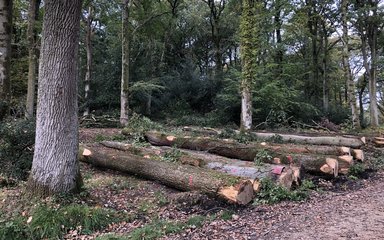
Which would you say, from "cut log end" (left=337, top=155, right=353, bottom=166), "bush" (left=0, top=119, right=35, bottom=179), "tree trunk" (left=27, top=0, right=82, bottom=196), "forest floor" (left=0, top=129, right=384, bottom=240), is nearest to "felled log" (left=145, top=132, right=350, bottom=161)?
"cut log end" (left=337, top=155, right=353, bottom=166)

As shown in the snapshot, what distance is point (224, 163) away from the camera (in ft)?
22.3

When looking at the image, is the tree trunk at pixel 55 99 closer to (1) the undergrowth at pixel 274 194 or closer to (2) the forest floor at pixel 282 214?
(2) the forest floor at pixel 282 214

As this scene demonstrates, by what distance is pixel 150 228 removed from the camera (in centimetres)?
412

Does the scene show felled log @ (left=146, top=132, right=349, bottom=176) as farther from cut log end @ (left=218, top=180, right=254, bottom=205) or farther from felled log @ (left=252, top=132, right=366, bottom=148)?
cut log end @ (left=218, top=180, right=254, bottom=205)

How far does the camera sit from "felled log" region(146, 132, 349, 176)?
682cm

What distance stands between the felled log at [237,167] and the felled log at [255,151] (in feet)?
1.79

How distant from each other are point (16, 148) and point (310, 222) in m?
5.85

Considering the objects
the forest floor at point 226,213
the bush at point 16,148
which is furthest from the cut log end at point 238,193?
the bush at point 16,148

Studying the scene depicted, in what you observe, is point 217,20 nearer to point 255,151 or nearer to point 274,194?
point 255,151

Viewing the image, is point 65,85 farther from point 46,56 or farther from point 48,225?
point 48,225

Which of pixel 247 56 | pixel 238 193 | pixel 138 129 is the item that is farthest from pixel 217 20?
pixel 238 193

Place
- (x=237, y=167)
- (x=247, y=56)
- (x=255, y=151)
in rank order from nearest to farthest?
(x=237, y=167) → (x=255, y=151) → (x=247, y=56)

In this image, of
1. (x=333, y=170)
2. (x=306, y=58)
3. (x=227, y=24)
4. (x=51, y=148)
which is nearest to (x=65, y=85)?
(x=51, y=148)

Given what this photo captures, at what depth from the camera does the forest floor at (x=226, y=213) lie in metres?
3.95
